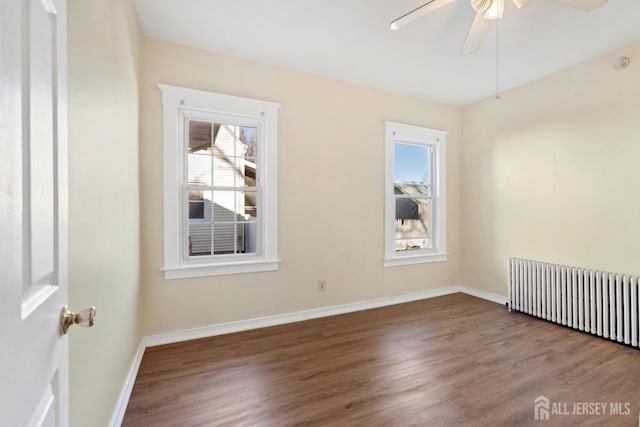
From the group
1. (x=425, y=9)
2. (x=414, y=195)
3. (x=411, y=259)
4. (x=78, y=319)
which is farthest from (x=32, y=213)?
(x=414, y=195)

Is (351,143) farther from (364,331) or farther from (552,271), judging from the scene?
(552,271)

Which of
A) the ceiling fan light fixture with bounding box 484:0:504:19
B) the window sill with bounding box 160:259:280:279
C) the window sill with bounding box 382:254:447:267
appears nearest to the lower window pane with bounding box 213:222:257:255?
the window sill with bounding box 160:259:280:279

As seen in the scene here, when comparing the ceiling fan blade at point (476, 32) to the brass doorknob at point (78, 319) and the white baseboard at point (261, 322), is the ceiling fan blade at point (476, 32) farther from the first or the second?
the white baseboard at point (261, 322)

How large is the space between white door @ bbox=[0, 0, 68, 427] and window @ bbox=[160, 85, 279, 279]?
208cm

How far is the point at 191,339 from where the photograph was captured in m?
2.81

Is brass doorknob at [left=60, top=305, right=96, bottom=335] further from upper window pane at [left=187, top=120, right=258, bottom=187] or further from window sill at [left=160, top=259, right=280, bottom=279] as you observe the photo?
upper window pane at [left=187, top=120, right=258, bottom=187]

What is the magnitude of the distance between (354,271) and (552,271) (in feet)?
7.15

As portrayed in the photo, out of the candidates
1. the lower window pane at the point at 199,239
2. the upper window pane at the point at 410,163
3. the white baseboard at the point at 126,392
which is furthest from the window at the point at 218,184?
the upper window pane at the point at 410,163

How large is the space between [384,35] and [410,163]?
76.5 inches

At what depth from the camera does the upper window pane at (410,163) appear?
4.12 meters

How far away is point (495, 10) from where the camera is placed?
1.93 meters

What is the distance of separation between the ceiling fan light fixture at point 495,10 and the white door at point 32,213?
7.38ft

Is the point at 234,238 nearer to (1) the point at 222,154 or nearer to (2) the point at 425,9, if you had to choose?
(1) the point at 222,154

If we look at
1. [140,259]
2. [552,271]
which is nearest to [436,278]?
[552,271]
